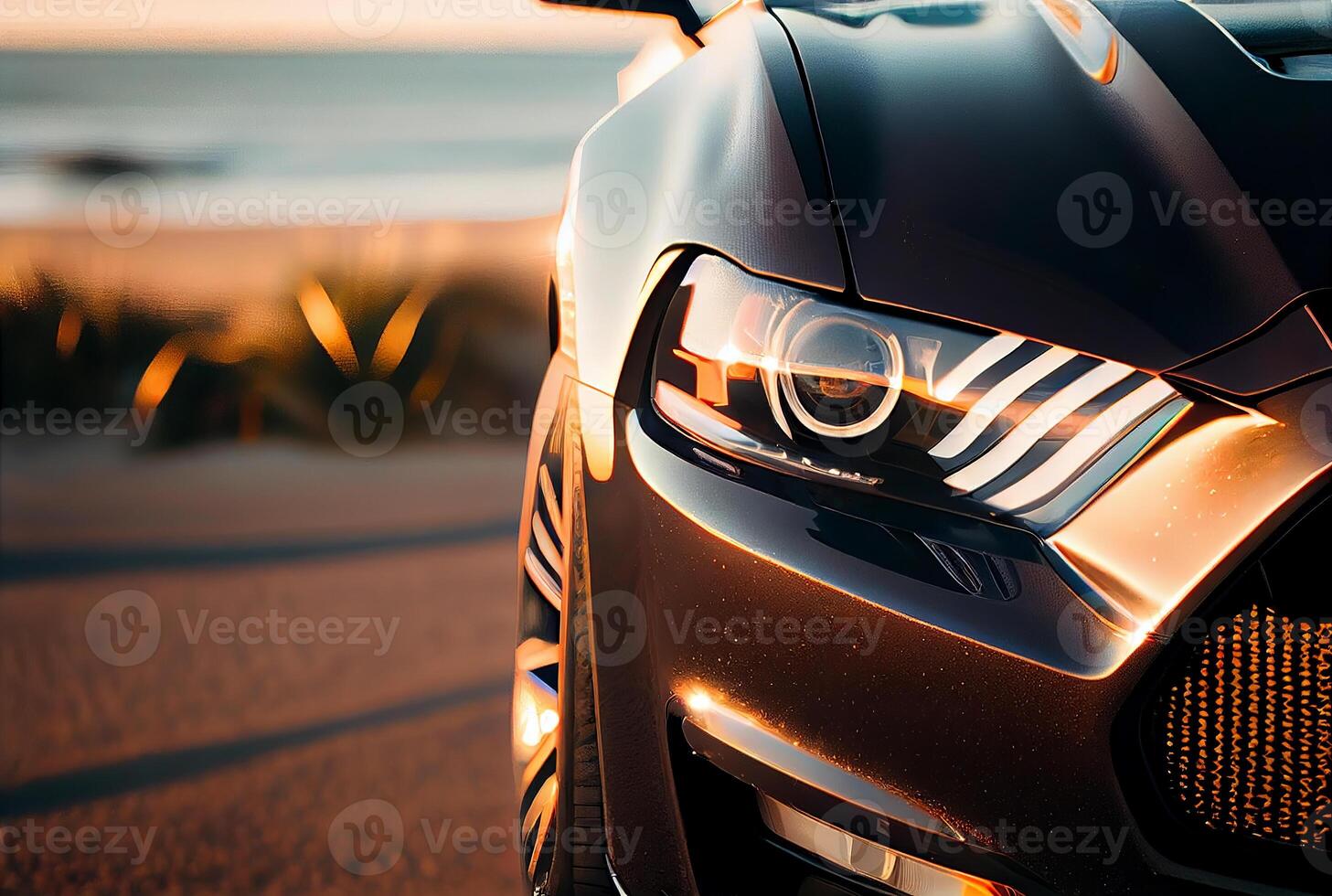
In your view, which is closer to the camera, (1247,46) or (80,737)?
(1247,46)

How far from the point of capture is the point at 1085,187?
104 centimetres

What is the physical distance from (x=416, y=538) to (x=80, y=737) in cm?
114

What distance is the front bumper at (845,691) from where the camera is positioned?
0.88 meters

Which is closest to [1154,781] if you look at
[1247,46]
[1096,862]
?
[1096,862]

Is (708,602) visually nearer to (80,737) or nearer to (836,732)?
(836,732)

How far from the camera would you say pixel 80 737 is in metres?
→ 2.22

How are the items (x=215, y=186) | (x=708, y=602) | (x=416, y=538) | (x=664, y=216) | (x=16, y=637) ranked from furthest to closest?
(x=215, y=186)
(x=416, y=538)
(x=16, y=637)
(x=664, y=216)
(x=708, y=602)
